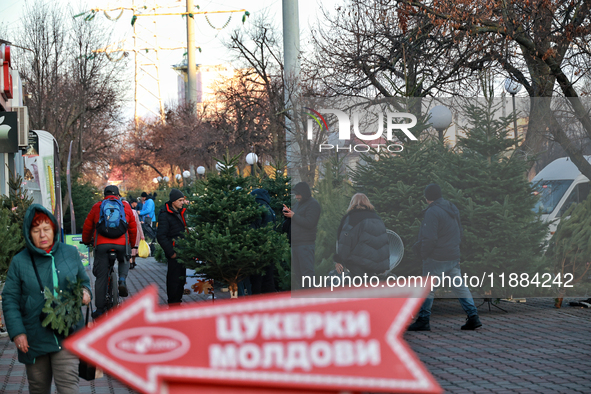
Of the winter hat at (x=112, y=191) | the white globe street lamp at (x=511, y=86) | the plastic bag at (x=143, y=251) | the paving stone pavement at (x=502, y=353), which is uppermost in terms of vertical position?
the white globe street lamp at (x=511, y=86)

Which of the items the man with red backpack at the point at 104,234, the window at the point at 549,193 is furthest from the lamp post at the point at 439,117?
the man with red backpack at the point at 104,234

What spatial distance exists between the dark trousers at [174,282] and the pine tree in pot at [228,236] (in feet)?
0.85

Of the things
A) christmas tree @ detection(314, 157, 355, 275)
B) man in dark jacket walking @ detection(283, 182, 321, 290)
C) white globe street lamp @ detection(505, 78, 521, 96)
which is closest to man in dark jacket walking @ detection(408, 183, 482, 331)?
christmas tree @ detection(314, 157, 355, 275)

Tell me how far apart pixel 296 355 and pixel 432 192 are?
7.70m

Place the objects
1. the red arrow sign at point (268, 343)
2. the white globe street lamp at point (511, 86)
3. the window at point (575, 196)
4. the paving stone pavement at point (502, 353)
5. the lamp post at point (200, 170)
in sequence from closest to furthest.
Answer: the red arrow sign at point (268, 343) < the paving stone pavement at point (502, 353) < the window at point (575, 196) < the white globe street lamp at point (511, 86) < the lamp post at point (200, 170)

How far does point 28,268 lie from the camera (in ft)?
14.8

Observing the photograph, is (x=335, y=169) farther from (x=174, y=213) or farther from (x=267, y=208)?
(x=174, y=213)

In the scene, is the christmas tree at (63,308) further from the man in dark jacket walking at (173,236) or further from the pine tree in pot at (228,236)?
the man in dark jacket walking at (173,236)

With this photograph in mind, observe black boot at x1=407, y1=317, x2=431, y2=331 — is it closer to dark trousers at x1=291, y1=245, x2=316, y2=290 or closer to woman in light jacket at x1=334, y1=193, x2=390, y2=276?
woman in light jacket at x1=334, y1=193, x2=390, y2=276

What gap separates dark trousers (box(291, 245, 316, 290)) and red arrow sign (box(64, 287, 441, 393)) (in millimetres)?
7834

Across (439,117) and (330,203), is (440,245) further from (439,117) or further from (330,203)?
(439,117)

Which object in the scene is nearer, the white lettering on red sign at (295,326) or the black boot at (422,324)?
the white lettering on red sign at (295,326)

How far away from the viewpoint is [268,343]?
5.98ft

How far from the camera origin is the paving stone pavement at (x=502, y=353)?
640 cm
